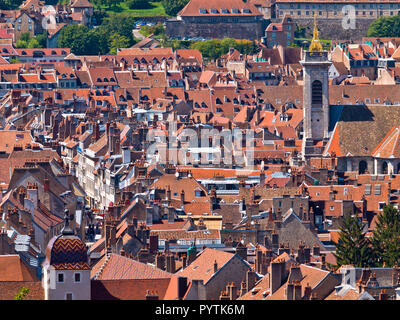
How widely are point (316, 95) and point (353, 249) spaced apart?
2059 inches

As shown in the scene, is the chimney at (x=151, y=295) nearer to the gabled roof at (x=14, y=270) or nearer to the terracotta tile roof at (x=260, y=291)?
the terracotta tile roof at (x=260, y=291)

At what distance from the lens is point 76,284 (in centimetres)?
4122

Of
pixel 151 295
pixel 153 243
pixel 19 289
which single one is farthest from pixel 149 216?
pixel 151 295

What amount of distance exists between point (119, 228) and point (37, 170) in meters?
11.2

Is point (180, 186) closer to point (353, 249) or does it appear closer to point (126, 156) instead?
point (126, 156)

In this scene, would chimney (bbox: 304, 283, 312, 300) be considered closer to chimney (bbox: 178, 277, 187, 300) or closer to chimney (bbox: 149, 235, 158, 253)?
chimney (bbox: 178, 277, 187, 300)

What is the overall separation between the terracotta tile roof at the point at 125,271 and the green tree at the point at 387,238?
1506 centimetres

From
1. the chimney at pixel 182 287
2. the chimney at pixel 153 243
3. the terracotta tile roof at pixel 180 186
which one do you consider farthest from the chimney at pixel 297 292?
the terracotta tile roof at pixel 180 186

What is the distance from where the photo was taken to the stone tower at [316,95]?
113750mm

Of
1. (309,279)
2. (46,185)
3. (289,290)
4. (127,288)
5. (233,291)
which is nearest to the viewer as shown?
(127,288)

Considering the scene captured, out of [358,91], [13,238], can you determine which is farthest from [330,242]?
[358,91]

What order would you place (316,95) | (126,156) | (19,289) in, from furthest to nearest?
(316,95), (126,156), (19,289)

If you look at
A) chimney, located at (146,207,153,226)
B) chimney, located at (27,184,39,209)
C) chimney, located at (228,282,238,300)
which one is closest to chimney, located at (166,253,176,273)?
chimney, located at (228,282,238,300)

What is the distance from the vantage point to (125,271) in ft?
154
